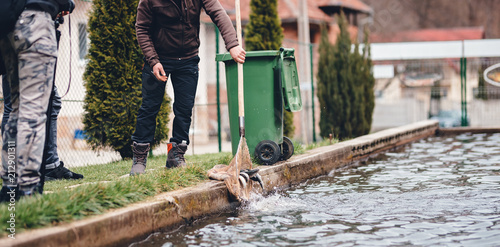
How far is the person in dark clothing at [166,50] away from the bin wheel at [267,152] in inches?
39.8

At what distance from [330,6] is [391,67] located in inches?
261

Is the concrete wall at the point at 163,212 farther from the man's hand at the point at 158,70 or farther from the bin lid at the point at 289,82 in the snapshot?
the man's hand at the point at 158,70

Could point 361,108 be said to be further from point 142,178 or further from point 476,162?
point 142,178

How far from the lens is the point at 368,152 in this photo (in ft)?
30.9

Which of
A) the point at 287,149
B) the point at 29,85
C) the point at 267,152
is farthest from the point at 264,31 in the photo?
the point at 29,85

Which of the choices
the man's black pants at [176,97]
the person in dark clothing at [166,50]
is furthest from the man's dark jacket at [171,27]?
the man's black pants at [176,97]

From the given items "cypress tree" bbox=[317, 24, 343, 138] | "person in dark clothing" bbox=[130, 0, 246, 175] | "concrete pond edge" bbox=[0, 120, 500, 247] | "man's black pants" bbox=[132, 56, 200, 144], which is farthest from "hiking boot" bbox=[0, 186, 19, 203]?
"cypress tree" bbox=[317, 24, 343, 138]

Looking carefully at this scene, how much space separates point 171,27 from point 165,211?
6.18 ft

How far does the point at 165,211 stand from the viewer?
4.16m

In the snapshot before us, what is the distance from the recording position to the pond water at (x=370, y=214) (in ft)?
12.8

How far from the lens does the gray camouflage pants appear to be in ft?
12.2

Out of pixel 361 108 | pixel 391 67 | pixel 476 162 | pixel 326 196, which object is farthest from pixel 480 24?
pixel 326 196

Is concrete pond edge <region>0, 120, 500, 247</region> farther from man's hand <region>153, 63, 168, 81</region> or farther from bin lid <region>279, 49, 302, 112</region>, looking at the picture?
man's hand <region>153, 63, 168, 81</region>

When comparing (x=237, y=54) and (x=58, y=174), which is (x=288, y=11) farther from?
(x=58, y=174)
